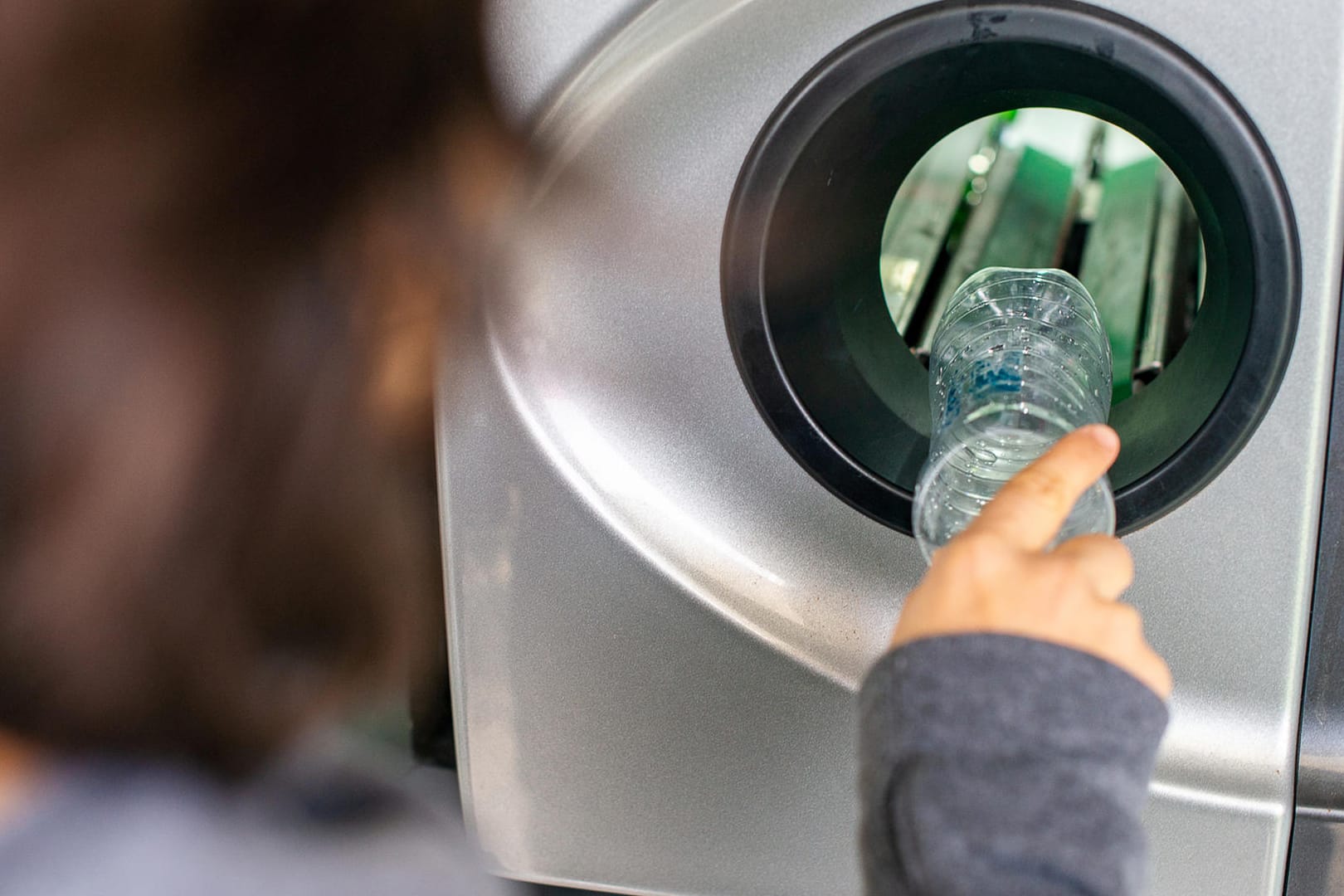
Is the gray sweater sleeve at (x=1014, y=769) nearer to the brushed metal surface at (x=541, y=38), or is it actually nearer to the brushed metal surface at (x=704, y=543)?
the brushed metal surface at (x=704, y=543)

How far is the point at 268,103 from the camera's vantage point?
0.43 meters

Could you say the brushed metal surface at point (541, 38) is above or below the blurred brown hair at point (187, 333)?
above

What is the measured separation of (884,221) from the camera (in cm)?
70

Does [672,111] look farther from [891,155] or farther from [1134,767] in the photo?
[1134,767]

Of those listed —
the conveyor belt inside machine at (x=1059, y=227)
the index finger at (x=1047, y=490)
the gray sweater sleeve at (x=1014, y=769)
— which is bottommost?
the gray sweater sleeve at (x=1014, y=769)

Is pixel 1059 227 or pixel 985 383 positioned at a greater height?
pixel 1059 227

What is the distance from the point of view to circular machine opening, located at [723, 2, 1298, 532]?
0.54 metres

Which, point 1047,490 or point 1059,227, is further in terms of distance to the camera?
point 1059,227

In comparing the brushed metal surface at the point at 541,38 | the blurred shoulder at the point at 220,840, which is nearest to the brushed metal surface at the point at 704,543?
the brushed metal surface at the point at 541,38

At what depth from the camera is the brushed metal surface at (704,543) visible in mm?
571

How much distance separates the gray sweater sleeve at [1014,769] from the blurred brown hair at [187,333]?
305mm

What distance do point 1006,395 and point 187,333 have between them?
406 mm

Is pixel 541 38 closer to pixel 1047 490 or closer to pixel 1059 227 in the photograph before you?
pixel 1047 490

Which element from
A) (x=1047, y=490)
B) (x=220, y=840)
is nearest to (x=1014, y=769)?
(x=1047, y=490)
